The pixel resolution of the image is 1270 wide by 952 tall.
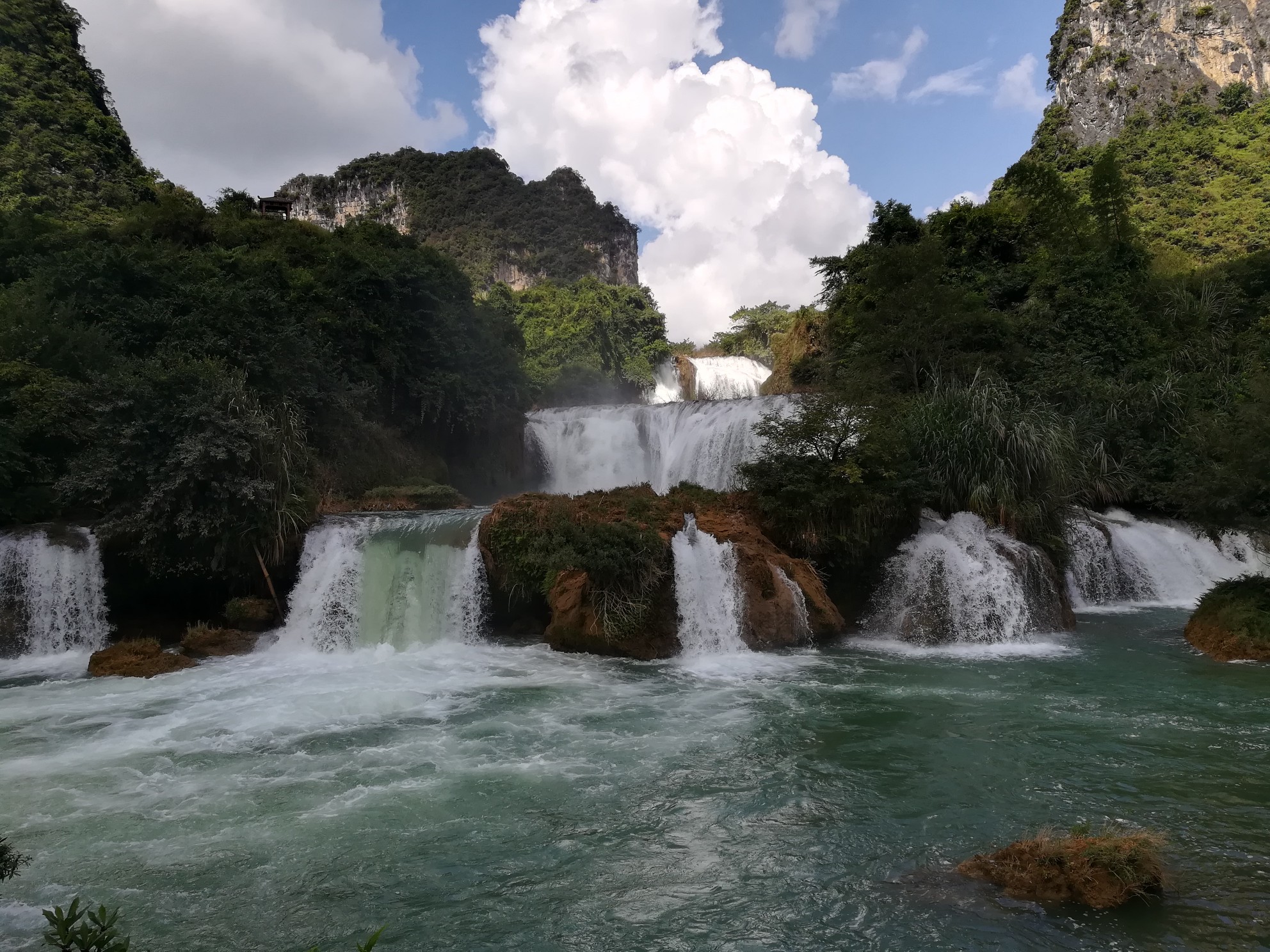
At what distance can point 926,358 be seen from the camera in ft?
76.9

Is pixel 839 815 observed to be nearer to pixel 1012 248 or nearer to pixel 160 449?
pixel 160 449

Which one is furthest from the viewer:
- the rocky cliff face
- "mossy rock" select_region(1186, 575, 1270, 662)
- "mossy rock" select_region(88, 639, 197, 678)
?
the rocky cliff face

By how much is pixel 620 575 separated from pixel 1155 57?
264 ft

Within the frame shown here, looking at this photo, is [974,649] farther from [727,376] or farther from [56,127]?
[56,127]

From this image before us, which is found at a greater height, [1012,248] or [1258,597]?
[1012,248]

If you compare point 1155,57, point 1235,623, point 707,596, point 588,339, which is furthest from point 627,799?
point 1155,57

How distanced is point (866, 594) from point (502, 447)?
641 inches

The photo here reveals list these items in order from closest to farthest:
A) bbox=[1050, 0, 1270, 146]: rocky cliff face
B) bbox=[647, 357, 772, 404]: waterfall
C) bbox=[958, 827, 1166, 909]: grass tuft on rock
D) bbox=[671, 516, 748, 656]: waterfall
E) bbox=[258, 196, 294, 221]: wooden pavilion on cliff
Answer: bbox=[958, 827, 1166, 909]: grass tuft on rock → bbox=[671, 516, 748, 656]: waterfall → bbox=[258, 196, 294, 221]: wooden pavilion on cliff → bbox=[647, 357, 772, 404]: waterfall → bbox=[1050, 0, 1270, 146]: rocky cliff face

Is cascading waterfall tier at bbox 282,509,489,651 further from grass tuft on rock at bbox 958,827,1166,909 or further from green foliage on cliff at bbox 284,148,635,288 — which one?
green foliage on cliff at bbox 284,148,635,288

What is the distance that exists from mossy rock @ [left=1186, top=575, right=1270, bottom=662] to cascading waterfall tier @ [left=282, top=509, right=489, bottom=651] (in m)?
12.8

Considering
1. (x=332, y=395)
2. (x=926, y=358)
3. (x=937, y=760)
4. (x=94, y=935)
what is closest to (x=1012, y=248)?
(x=926, y=358)

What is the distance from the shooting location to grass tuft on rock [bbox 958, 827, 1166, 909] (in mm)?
5348

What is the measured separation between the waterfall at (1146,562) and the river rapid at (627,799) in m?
6.24

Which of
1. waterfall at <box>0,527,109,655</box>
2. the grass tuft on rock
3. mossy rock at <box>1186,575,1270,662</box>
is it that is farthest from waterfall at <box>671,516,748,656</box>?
waterfall at <box>0,527,109,655</box>
